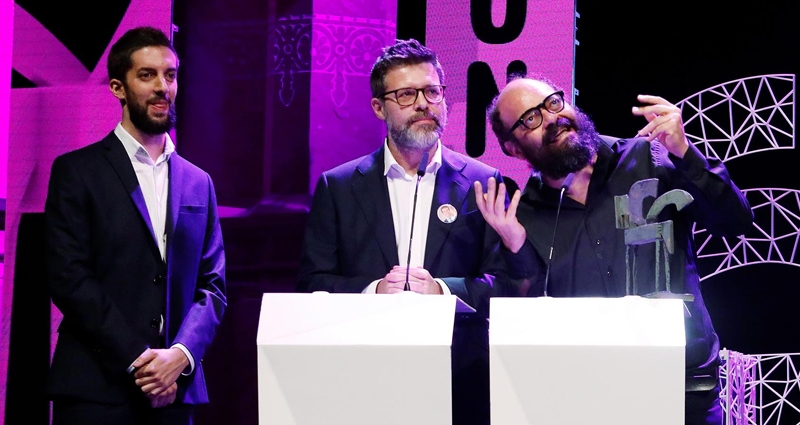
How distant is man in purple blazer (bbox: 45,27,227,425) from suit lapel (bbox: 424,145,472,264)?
80 centimetres

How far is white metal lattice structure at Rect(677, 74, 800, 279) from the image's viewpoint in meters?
3.85

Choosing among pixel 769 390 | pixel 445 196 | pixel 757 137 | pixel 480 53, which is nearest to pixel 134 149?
pixel 445 196

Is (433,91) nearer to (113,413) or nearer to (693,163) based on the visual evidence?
(693,163)

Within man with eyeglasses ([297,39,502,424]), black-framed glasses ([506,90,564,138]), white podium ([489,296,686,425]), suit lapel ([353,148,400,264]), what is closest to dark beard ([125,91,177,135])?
man with eyeglasses ([297,39,502,424])

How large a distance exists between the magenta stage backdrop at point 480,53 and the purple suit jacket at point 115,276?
1377mm

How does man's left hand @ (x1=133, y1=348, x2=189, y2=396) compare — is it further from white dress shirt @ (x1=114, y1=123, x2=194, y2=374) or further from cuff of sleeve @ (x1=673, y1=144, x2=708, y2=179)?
cuff of sleeve @ (x1=673, y1=144, x2=708, y2=179)

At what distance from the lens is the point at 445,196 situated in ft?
10.6

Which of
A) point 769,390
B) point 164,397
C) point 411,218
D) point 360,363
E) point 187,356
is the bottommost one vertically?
point 769,390

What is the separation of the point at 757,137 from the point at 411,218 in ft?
5.38

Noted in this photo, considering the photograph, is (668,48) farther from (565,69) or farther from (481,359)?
Answer: (481,359)

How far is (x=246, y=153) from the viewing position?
14.0ft

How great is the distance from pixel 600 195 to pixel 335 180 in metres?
0.92

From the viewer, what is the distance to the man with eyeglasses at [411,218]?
10.2 feet

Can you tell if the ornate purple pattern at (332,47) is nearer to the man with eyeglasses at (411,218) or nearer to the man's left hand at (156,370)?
the man with eyeglasses at (411,218)
